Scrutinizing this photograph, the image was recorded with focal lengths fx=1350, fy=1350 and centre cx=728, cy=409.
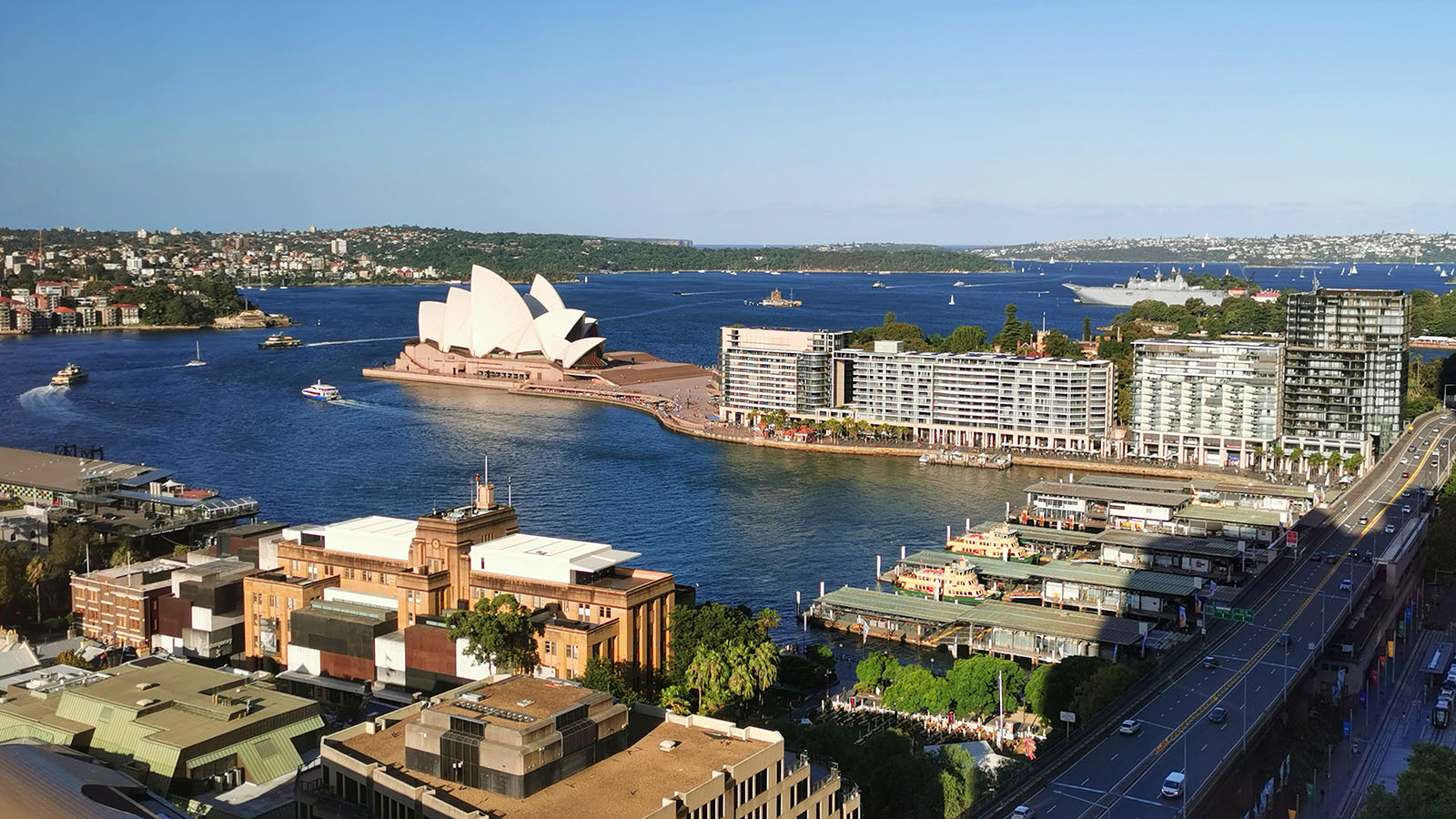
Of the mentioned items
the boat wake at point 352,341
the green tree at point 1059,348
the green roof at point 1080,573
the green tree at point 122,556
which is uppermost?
the green tree at point 1059,348

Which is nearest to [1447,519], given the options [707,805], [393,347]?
[707,805]

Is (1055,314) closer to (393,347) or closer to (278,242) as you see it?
(393,347)

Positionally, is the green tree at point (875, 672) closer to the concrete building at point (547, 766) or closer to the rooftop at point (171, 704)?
the concrete building at point (547, 766)

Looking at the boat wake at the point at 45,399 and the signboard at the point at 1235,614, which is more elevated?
the boat wake at the point at 45,399

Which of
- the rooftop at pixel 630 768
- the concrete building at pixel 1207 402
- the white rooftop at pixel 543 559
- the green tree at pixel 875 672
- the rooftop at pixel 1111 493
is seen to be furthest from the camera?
the concrete building at pixel 1207 402

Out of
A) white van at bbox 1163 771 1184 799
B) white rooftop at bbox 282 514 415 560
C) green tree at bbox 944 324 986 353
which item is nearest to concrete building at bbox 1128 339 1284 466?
green tree at bbox 944 324 986 353

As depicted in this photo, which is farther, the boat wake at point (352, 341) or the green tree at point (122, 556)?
the boat wake at point (352, 341)

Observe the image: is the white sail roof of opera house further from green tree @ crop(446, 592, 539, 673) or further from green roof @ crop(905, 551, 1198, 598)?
green tree @ crop(446, 592, 539, 673)

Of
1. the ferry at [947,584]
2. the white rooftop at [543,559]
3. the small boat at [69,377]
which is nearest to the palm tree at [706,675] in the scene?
the white rooftop at [543,559]
